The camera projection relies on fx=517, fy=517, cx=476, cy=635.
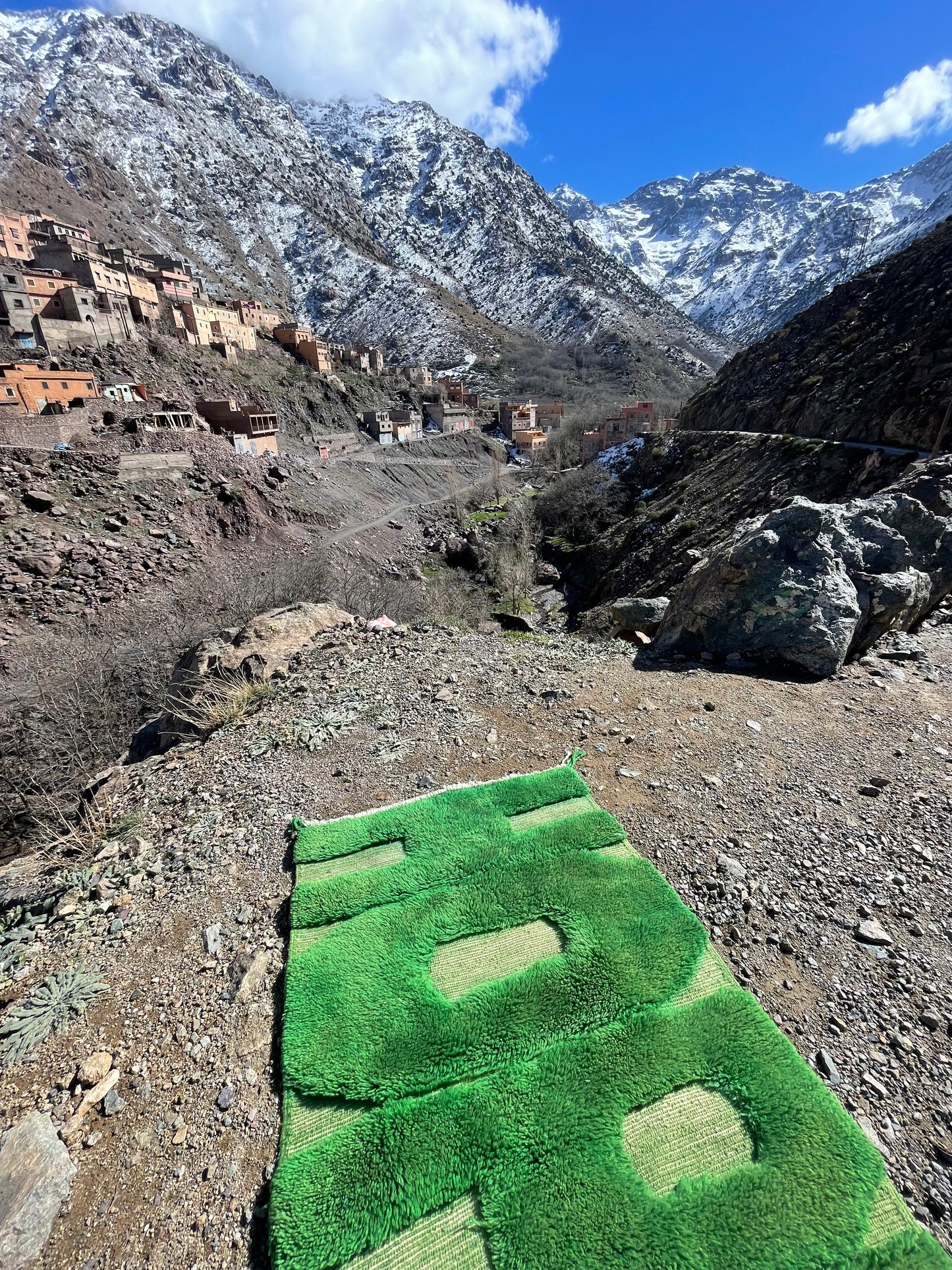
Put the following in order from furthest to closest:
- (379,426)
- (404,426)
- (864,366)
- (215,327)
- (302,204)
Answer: (302,204) < (404,426) < (379,426) < (215,327) < (864,366)

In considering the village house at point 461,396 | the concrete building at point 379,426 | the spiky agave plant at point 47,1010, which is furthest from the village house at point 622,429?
the spiky agave plant at point 47,1010

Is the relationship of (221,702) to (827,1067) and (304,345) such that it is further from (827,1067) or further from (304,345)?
(304,345)

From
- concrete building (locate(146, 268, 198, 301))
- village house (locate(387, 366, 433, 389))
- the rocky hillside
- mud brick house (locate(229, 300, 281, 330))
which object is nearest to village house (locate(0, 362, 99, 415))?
concrete building (locate(146, 268, 198, 301))

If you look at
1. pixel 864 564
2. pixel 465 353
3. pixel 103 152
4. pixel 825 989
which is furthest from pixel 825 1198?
pixel 103 152

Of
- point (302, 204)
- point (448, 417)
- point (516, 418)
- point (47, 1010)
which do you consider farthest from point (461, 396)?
point (302, 204)

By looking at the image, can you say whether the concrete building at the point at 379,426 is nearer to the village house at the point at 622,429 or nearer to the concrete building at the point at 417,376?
the village house at the point at 622,429

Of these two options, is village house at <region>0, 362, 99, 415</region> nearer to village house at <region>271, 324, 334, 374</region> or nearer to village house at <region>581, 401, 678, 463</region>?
village house at <region>271, 324, 334, 374</region>
